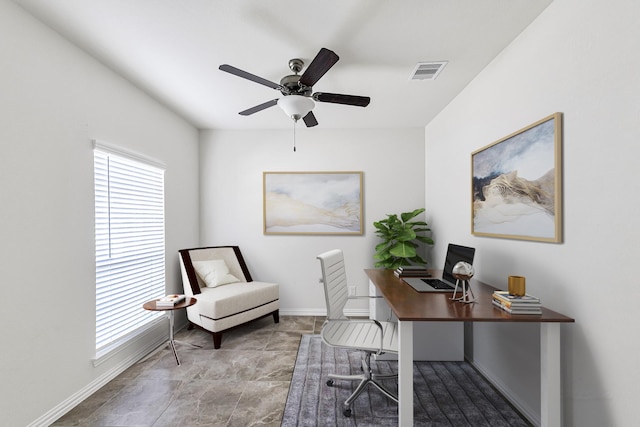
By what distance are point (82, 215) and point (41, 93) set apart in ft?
2.71

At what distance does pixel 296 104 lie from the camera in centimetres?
222

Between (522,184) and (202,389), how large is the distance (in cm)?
275

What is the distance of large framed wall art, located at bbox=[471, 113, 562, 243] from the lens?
162 cm

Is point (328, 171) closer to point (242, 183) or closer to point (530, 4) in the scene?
point (242, 183)

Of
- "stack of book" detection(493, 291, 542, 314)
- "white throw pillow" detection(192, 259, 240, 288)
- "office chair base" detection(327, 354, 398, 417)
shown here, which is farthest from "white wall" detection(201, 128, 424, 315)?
"stack of book" detection(493, 291, 542, 314)

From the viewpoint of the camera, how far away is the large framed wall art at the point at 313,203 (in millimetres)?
3947

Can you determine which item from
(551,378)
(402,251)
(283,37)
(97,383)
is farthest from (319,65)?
(97,383)

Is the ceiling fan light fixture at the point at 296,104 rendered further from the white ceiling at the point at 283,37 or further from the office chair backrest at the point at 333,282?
the office chair backrest at the point at 333,282

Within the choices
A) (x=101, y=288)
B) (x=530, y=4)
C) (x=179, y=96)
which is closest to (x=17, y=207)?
(x=101, y=288)

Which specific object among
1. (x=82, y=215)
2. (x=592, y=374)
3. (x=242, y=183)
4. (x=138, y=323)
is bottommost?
(x=138, y=323)

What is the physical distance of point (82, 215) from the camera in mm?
2111

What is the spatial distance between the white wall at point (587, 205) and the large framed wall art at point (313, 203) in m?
2.05

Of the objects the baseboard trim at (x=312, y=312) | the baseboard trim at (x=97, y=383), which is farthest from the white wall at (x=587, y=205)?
the baseboard trim at (x=97, y=383)

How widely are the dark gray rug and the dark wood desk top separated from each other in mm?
790
